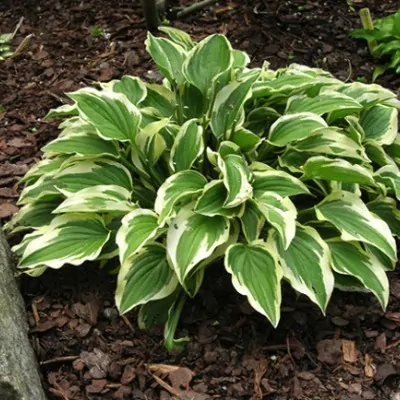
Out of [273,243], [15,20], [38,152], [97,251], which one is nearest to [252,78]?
[273,243]

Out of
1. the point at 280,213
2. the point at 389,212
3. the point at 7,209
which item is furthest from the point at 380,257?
the point at 7,209

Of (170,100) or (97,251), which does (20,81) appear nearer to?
(170,100)

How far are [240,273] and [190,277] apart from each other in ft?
0.81

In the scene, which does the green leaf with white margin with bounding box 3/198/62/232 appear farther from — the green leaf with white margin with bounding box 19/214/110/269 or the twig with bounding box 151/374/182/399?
the twig with bounding box 151/374/182/399

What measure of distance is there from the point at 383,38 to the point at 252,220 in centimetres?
206

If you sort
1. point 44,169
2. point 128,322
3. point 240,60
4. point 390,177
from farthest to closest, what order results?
1. point 240,60
2. point 44,169
3. point 390,177
4. point 128,322

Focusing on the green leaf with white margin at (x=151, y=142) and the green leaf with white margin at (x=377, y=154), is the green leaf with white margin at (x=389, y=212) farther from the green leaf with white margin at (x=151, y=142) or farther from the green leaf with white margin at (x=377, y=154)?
the green leaf with white margin at (x=151, y=142)

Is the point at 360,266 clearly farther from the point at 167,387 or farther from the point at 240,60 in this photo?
the point at 240,60

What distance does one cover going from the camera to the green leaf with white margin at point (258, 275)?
244cm

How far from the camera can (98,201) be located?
270cm

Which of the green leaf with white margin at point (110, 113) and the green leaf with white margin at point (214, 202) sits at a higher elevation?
the green leaf with white margin at point (110, 113)

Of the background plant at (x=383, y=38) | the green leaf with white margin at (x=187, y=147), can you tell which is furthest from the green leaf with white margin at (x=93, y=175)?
the background plant at (x=383, y=38)

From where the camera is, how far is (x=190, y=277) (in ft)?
8.76

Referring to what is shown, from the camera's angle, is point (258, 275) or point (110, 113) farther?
A: point (110, 113)
